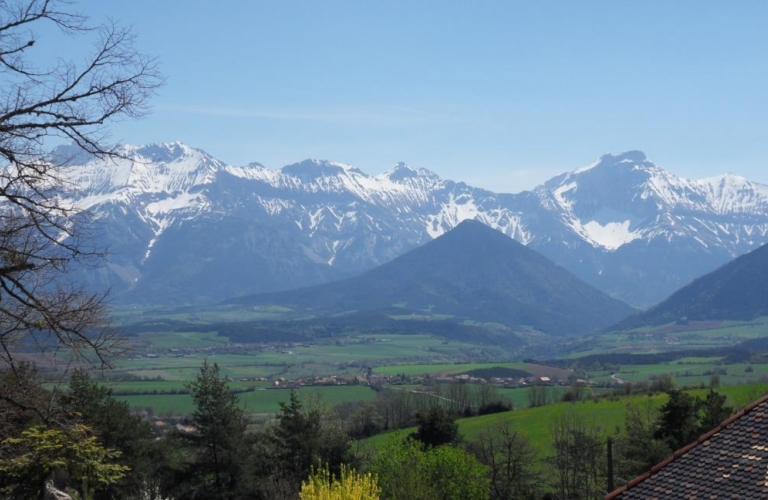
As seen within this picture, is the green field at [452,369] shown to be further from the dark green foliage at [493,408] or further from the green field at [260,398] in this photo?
the dark green foliage at [493,408]

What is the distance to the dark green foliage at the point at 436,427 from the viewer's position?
5650cm

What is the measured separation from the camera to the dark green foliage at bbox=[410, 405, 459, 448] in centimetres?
5650

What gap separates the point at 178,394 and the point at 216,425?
82.6 meters

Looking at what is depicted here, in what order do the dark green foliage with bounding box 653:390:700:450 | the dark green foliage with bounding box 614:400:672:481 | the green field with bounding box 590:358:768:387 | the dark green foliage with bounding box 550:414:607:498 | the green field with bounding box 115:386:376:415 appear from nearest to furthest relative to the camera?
1. the dark green foliage with bounding box 614:400:672:481
2. the dark green foliage with bounding box 653:390:700:450
3. the dark green foliage with bounding box 550:414:607:498
4. the green field with bounding box 115:386:376:415
5. the green field with bounding box 590:358:768:387

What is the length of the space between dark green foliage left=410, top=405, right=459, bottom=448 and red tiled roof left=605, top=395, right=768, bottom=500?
146ft

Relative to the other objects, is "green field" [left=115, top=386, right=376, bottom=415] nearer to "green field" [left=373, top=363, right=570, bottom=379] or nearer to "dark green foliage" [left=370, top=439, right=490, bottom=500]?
"green field" [left=373, top=363, right=570, bottom=379]

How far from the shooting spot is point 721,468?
476 inches

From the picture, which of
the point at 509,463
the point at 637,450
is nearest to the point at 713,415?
the point at 637,450

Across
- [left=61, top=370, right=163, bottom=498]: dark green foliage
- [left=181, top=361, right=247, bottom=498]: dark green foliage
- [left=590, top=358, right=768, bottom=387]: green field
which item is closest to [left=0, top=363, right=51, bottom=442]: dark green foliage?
[left=61, top=370, right=163, bottom=498]: dark green foliage

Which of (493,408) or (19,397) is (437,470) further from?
(493,408)

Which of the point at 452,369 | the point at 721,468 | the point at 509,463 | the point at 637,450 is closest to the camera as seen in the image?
the point at 721,468

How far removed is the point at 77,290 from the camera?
34.4 ft

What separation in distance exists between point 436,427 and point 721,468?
45.4 meters

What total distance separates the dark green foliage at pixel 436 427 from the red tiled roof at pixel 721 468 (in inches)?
1748
